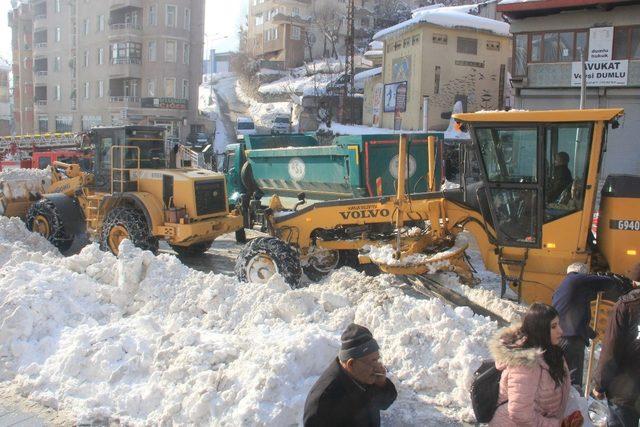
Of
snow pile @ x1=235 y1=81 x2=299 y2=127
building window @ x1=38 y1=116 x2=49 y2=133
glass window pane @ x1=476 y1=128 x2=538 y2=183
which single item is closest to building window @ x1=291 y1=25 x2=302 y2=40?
snow pile @ x1=235 y1=81 x2=299 y2=127

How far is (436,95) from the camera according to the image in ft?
98.5

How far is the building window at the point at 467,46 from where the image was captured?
1179 inches

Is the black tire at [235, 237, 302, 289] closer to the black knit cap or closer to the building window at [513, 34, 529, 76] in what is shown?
the black knit cap

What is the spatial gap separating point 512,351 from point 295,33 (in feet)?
190

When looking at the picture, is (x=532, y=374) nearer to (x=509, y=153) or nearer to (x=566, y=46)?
(x=509, y=153)

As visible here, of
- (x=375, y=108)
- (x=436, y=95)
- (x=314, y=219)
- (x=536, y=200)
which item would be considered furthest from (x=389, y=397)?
(x=375, y=108)

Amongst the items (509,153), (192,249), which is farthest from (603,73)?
(509,153)

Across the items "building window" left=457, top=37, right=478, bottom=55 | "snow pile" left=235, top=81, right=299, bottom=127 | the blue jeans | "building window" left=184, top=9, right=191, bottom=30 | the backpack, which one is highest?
"building window" left=184, top=9, right=191, bottom=30

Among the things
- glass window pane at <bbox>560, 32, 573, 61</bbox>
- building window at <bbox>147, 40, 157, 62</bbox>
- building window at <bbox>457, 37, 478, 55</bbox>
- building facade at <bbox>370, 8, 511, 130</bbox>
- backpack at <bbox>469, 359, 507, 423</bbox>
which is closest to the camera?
backpack at <bbox>469, 359, 507, 423</bbox>

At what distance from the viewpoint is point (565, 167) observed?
6.26 meters

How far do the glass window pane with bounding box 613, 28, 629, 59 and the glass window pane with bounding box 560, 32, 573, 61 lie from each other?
1502 millimetres

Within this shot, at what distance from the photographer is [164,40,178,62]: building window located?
42.1m

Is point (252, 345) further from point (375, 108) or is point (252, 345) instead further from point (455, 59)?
point (375, 108)

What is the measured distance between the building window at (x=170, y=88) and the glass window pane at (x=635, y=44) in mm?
29339
